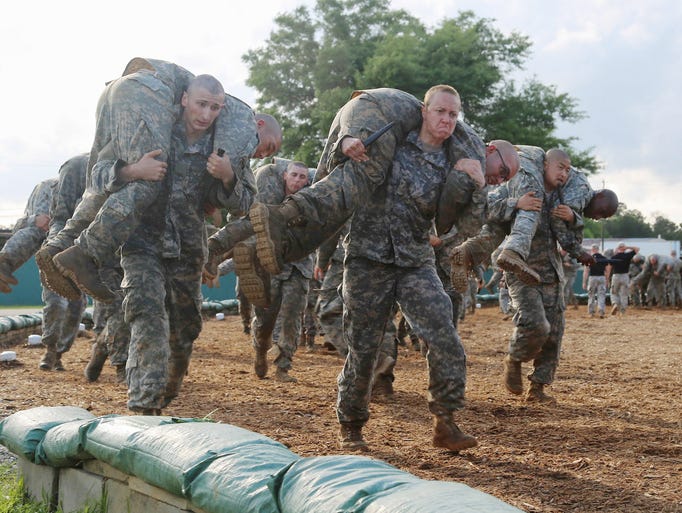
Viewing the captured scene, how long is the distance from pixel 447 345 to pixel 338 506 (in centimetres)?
281

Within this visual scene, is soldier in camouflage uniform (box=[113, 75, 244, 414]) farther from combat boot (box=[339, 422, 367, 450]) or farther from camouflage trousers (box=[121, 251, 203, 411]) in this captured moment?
combat boot (box=[339, 422, 367, 450])

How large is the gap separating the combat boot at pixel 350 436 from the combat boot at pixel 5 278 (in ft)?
13.1

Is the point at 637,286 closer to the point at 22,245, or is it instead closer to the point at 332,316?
the point at 332,316

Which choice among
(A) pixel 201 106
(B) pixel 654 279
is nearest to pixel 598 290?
(B) pixel 654 279

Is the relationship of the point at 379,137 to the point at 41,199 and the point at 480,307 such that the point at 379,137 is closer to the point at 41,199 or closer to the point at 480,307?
the point at 41,199

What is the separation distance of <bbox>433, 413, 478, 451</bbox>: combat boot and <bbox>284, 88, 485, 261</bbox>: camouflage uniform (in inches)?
47.2

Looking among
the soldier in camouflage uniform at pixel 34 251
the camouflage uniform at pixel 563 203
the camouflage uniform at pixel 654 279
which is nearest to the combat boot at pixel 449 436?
the camouflage uniform at pixel 563 203

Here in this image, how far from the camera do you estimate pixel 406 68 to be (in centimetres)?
3612

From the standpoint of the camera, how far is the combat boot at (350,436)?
206 inches

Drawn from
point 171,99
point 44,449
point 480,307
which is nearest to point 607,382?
point 171,99

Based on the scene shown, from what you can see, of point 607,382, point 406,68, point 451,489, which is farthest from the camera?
point 406,68

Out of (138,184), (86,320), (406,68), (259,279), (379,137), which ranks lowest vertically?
(86,320)

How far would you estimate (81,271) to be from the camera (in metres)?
4.80

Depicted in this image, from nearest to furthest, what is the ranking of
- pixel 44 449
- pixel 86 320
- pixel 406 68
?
pixel 44 449 → pixel 86 320 → pixel 406 68
